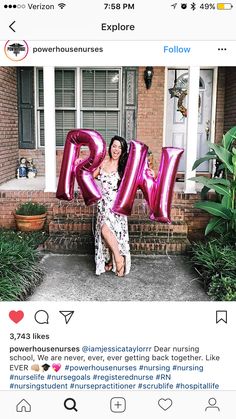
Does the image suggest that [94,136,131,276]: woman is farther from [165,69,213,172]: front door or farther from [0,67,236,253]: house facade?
[165,69,213,172]: front door

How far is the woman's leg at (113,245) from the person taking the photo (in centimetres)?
355

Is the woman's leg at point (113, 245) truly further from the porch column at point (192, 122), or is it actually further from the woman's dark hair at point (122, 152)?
the porch column at point (192, 122)

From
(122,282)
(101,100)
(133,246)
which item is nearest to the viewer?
(122,282)

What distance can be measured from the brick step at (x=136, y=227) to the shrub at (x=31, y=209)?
0.87ft

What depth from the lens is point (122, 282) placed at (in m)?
3.54

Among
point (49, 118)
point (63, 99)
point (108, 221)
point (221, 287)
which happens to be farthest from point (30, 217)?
point (63, 99)

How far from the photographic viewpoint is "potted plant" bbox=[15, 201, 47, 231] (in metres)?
4.66

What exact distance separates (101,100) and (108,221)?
3.35 metres

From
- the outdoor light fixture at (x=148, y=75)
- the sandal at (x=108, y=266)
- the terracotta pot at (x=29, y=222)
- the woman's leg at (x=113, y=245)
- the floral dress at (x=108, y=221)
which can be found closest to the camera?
the floral dress at (x=108, y=221)
